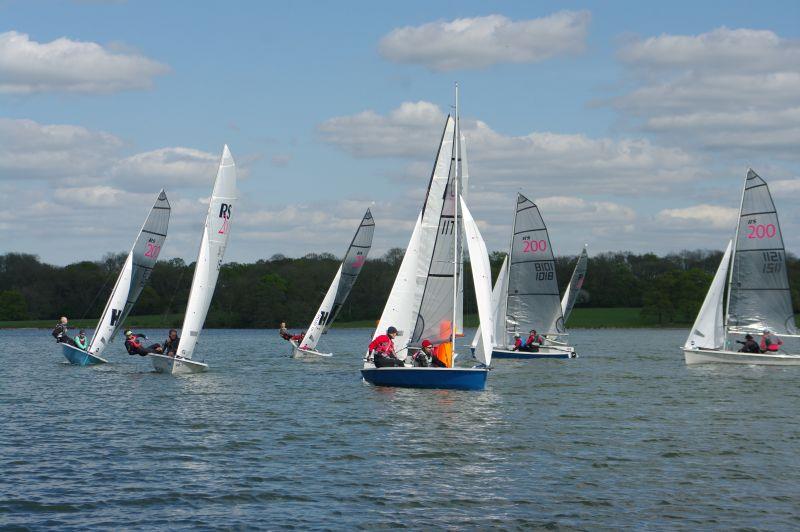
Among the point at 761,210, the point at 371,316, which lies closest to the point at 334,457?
the point at 761,210

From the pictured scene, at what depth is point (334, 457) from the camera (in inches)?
757

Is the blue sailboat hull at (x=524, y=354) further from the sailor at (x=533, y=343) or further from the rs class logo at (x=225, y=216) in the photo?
the rs class logo at (x=225, y=216)

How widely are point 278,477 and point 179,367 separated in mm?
19756

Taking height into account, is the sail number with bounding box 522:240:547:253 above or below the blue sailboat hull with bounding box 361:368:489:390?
above

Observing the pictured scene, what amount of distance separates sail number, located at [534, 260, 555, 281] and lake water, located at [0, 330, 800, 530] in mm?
12361

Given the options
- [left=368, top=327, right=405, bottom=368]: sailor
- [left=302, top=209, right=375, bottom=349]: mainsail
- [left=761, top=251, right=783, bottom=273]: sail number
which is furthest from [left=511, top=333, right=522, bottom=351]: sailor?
[left=368, top=327, right=405, bottom=368]: sailor

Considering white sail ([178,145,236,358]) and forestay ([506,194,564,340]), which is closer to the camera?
white sail ([178,145,236,358])

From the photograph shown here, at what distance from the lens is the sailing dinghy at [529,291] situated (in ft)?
154

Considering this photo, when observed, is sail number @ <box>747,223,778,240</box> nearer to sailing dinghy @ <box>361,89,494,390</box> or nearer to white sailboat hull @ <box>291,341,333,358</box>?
sailing dinghy @ <box>361,89,494,390</box>

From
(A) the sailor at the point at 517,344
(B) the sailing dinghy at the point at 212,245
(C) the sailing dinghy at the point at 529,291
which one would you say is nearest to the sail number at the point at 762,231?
(C) the sailing dinghy at the point at 529,291

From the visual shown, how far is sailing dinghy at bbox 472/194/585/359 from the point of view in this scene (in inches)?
1843

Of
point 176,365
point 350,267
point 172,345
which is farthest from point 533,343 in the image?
point 176,365

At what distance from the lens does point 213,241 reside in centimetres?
3472

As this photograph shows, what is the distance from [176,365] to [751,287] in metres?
22.3
